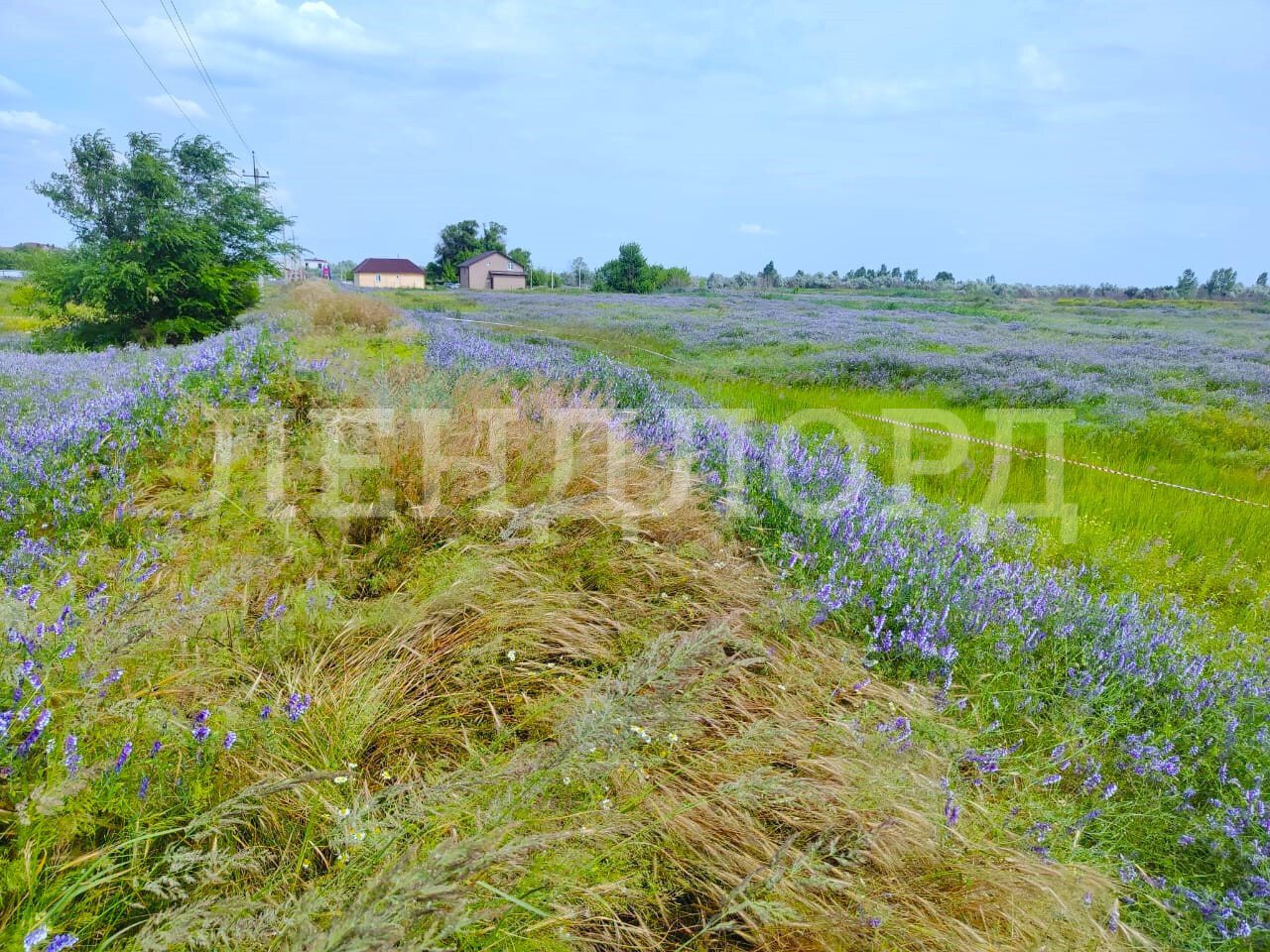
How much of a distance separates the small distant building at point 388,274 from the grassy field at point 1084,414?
78.6 m

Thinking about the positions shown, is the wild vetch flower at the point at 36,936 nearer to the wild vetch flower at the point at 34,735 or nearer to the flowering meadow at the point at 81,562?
the flowering meadow at the point at 81,562

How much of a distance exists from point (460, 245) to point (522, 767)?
88.1m

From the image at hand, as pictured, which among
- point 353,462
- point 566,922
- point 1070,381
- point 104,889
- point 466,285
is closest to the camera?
point 104,889

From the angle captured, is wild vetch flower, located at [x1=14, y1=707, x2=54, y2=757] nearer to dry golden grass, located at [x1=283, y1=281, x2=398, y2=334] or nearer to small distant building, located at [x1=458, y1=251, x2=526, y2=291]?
dry golden grass, located at [x1=283, y1=281, x2=398, y2=334]

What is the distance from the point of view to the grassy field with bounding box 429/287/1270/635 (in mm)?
4398

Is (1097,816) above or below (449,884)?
below

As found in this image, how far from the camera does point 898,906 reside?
5.20 feet

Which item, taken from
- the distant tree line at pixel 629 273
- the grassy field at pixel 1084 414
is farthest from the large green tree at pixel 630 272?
the grassy field at pixel 1084 414

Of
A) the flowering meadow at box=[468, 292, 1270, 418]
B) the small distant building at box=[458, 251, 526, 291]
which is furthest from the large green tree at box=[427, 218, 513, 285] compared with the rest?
the flowering meadow at box=[468, 292, 1270, 418]

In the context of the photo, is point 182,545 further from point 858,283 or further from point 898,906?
point 858,283

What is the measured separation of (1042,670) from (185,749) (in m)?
3.01

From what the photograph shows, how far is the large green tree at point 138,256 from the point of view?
58.4 feet

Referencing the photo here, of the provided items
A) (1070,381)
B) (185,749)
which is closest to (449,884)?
(185,749)

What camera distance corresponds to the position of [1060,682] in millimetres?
2711
